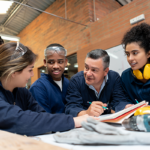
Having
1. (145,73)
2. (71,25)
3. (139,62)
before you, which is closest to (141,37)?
(139,62)

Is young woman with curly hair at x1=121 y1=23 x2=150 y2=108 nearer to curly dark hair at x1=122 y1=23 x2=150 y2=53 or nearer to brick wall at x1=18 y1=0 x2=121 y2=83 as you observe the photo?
curly dark hair at x1=122 y1=23 x2=150 y2=53

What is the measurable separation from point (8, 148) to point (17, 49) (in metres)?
0.83

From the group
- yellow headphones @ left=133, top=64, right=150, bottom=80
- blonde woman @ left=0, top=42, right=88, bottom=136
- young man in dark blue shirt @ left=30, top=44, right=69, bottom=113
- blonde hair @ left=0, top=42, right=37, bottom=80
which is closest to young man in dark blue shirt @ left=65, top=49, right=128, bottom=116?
young man in dark blue shirt @ left=30, top=44, right=69, bottom=113

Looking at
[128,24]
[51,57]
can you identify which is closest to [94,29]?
[128,24]

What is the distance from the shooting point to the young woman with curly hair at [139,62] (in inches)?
57.0

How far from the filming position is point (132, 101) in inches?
64.5

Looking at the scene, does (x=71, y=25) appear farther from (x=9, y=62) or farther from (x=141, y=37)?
(x=9, y=62)

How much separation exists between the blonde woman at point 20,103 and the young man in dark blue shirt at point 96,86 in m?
0.54

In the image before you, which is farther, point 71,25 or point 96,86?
point 71,25

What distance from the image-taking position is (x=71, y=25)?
545 centimetres

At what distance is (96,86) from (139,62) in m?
0.53

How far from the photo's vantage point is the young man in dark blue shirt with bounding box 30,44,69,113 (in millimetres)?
1574

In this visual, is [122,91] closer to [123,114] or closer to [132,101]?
[132,101]

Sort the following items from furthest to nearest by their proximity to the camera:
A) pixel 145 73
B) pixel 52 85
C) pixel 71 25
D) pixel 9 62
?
pixel 71 25 → pixel 52 85 → pixel 145 73 → pixel 9 62
